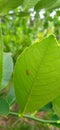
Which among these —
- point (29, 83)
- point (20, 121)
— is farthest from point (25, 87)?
point (20, 121)

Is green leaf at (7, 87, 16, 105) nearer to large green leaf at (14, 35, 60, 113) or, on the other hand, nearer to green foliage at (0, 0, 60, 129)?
green foliage at (0, 0, 60, 129)

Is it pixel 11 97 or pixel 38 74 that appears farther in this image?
pixel 11 97

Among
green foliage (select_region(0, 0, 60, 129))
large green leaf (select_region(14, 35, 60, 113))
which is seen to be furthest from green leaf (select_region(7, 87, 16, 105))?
large green leaf (select_region(14, 35, 60, 113))

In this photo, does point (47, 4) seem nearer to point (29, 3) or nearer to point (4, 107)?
point (29, 3)

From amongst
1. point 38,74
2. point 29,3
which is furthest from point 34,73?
point 29,3

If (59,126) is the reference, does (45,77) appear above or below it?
above

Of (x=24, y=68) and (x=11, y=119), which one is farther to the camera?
(x=11, y=119)

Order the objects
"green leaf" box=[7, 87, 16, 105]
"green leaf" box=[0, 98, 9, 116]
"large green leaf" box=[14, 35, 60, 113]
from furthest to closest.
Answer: "green leaf" box=[7, 87, 16, 105] < "green leaf" box=[0, 98, 9, 116] < "large green leaf" box=[14, 35, 60, 113]

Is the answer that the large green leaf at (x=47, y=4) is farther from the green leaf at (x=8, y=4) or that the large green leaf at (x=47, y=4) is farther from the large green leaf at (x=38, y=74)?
the large green leaf at (x=38, y=74)

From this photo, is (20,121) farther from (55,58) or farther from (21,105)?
(55,58)
